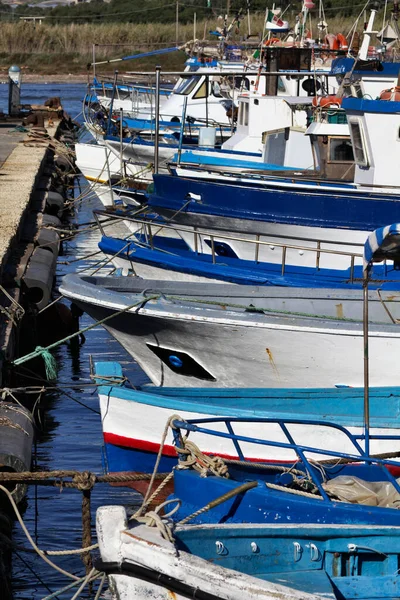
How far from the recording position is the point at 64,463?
32.9 feet

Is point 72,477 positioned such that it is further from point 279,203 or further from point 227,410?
point 279,203

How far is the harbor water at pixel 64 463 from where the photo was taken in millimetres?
7918

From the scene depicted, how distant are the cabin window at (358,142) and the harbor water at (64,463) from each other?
13.1ft

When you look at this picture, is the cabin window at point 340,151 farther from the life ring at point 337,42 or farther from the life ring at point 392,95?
the life ring at point 337,42

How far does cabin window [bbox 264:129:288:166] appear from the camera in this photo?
18172 millimetres

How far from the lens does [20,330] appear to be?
40.0 ft

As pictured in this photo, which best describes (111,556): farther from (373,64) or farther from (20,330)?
(373,64)

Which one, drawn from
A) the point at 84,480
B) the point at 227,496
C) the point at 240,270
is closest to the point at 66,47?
the point at 240,270

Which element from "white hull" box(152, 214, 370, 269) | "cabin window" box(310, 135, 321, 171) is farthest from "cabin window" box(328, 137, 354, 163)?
"white hull" box(152, 214, 370, 269)

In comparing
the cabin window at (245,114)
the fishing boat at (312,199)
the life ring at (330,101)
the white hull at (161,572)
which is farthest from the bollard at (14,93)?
the white hull at (161,572)

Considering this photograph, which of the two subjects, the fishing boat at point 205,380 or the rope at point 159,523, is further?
the fishing boat at point 205,380

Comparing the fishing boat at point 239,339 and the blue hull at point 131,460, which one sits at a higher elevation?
the fishing boat at point 239,339

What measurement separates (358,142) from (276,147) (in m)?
4.24

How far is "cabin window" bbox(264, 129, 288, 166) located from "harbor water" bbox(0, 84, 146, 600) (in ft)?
15.1
